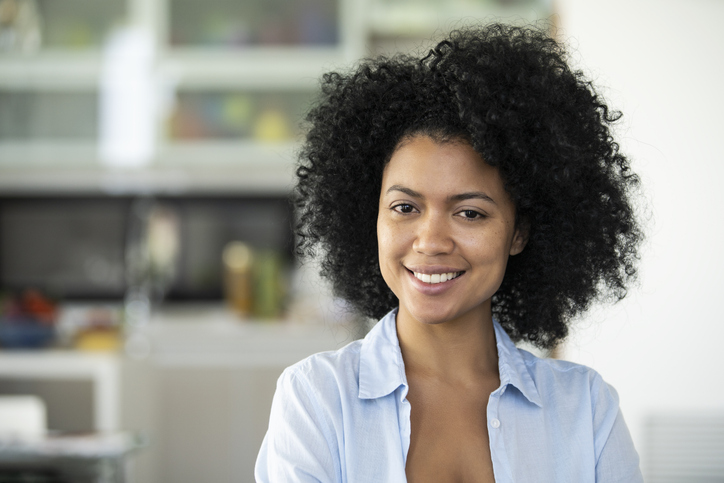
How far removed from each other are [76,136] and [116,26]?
0.58 m

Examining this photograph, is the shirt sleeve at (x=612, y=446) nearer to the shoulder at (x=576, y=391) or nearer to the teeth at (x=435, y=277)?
the shoulder at (x=576, y=391)

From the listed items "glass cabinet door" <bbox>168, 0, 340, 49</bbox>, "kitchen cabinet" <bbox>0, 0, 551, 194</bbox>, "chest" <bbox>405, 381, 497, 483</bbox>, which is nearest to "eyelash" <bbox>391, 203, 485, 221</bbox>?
"chest" <bbox>405, 381, 497, 483</bbox>

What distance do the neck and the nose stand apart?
16 centimetres

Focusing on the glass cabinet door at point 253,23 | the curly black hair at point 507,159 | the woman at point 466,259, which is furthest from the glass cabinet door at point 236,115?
the woman at point 466,259

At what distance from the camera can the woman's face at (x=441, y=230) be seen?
1.09 metres

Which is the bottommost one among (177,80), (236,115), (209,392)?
(209,392)

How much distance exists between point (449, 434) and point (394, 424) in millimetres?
94

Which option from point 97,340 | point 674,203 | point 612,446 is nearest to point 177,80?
point 97,340

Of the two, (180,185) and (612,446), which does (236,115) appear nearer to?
(180,185)

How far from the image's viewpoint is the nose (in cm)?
108

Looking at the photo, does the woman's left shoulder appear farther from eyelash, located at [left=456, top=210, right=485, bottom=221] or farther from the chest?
eyelash, located at [left=456, top=210, right=485, bottom=221]

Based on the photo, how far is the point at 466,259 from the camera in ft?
3.61

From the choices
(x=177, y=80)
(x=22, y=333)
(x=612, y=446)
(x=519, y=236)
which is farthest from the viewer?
(x=177, y=80)

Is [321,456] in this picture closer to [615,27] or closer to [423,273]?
[423,273]
